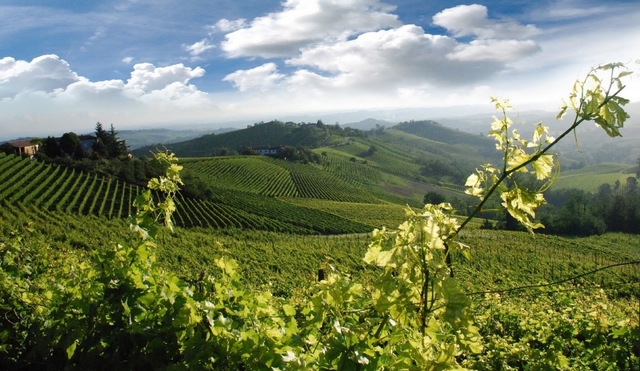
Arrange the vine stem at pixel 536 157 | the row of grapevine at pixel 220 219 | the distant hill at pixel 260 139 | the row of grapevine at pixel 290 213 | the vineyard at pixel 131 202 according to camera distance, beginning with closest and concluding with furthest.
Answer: the vine stem at pixel 536 157, the vineyard at pixel 131 202, the row of grapevine at pixel 220 219, the row of grapevine at pixel 290 213, the distant hill at pixel 260 139

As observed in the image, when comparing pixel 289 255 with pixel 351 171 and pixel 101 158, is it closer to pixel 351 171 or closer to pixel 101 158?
pixel 101 158

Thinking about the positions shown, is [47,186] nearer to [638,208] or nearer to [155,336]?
[155,336]

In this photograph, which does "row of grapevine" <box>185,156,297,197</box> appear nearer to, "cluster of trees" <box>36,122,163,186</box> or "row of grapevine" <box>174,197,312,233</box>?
"cluster of trees" <box>36,122,163,186</box>

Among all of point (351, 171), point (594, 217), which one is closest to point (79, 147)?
point (351, 171)

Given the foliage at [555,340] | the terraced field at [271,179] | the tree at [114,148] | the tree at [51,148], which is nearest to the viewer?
the foliage at [555,340]

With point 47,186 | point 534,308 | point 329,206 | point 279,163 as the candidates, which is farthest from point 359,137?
point 534,308

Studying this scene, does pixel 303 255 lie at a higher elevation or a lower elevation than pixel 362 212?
higher

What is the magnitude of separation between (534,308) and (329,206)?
180 ft

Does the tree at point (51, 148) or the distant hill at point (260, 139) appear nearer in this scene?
the tree at point (51, 148)

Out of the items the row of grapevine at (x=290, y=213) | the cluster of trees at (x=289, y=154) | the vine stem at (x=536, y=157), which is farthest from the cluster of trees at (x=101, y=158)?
the vine stem at (x=536, y=157)

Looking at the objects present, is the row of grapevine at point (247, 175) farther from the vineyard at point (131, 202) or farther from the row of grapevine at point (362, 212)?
the row of grapevine at point (362, 212)

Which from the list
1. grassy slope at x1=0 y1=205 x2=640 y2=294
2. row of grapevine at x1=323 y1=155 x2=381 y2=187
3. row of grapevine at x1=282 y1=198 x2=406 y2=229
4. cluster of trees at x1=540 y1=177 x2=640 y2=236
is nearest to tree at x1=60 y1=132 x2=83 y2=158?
grassy slope at x1=0 y1=205 x2=640 y2=294

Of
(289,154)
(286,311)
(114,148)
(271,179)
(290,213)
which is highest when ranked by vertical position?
(114,148)

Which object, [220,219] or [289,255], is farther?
[220,219]
